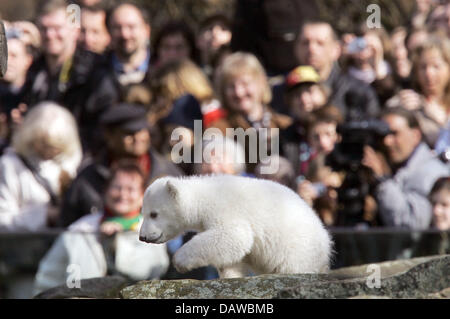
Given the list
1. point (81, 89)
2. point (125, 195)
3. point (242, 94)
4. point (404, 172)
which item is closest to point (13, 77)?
point (81, 89)

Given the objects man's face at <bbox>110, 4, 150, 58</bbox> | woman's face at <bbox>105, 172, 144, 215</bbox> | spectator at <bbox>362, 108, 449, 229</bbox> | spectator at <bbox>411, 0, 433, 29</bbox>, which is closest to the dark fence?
woman's face at <bbox>105, 172, 144, 215</bbox>

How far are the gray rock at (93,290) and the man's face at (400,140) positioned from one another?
277 cm

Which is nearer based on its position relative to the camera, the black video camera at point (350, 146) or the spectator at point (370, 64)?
the black video camera at point (350, 146)

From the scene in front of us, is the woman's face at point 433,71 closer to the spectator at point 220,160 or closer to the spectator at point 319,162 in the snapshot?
the spectator at point 319,162

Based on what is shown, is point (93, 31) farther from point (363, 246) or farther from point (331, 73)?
point (363, 246)

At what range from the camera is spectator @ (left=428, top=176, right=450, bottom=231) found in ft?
23.9

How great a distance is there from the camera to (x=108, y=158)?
7.41m

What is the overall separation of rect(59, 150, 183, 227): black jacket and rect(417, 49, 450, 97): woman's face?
240cm

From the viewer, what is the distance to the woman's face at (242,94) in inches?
304

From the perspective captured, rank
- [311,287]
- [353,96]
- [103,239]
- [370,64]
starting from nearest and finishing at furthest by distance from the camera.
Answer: [311,287] < [103,239] < [353,96] < [370,64]

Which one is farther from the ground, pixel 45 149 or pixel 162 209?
pixel 45 149

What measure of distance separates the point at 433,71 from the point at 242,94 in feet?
5.53

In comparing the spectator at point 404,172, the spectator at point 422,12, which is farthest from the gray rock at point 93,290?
the spectator at point 422,12

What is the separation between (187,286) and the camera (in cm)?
464
